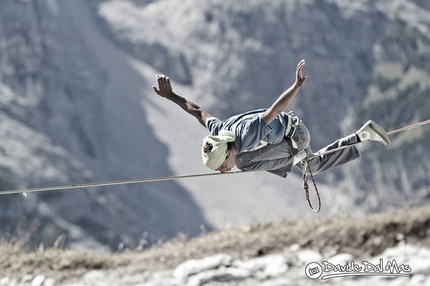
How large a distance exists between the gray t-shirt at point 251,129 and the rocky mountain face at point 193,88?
7630 centimetres

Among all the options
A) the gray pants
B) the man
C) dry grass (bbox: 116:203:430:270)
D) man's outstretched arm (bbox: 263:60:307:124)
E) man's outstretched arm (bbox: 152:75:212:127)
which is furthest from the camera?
man's outstretched arm (bbox: 152:75:212:127)

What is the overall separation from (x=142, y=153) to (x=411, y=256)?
105 metres

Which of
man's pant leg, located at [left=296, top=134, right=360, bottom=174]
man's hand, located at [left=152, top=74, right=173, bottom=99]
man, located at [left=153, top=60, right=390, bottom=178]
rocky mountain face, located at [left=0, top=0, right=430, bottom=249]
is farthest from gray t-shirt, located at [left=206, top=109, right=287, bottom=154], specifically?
rocky mountain face, located at [left=0, top=0, right=430, bottom=249]

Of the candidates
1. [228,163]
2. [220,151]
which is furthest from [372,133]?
[220,151]

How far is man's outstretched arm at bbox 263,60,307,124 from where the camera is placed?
6320mm

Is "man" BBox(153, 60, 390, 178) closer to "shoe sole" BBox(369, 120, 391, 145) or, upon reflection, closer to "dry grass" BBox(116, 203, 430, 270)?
"shoe sole" BBox(369, 120, 391, 145)

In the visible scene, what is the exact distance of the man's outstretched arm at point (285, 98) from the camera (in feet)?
20.7

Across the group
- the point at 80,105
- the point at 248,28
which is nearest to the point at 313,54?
the point at 248,28

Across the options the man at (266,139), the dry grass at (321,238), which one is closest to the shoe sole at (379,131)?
the man at (266,139)

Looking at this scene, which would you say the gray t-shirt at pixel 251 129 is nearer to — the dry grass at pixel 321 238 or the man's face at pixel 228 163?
the man's face at pixel 228 163

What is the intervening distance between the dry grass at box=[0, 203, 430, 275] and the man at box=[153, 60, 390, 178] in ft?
2.53

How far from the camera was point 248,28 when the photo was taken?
125000mm

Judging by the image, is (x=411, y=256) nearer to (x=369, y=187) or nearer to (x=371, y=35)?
(x=369, y=187)

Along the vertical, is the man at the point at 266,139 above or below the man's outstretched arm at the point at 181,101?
below
